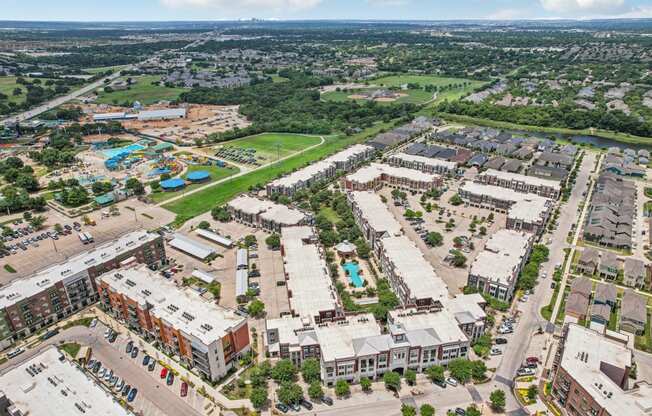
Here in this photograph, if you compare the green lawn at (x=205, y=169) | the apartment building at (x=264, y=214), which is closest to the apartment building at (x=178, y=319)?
the apartment building at (x=264, y=214)

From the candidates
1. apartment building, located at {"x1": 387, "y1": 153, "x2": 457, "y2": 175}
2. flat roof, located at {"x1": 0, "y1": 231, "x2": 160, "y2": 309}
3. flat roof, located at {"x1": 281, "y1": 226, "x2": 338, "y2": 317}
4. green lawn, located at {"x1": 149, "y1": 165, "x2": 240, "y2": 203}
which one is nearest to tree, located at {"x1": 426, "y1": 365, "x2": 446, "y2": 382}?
flat roof, located at {"x1": 281, "y1": 226, "x2": 338, "y2": 317}

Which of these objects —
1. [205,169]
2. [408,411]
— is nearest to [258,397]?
[408,411]

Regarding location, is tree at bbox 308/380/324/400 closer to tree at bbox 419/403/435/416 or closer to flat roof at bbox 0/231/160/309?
tree at bbox 419/403/435/416

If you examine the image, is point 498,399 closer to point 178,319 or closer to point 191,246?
point 178,319

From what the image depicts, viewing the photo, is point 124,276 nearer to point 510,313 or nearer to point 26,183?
point 510,313

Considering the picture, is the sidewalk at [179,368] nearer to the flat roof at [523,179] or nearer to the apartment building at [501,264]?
the apartment building at [501,264]

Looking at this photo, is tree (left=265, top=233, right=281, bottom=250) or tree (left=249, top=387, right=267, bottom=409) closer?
tree (left=249, top=387, right=267, bottom=409)
